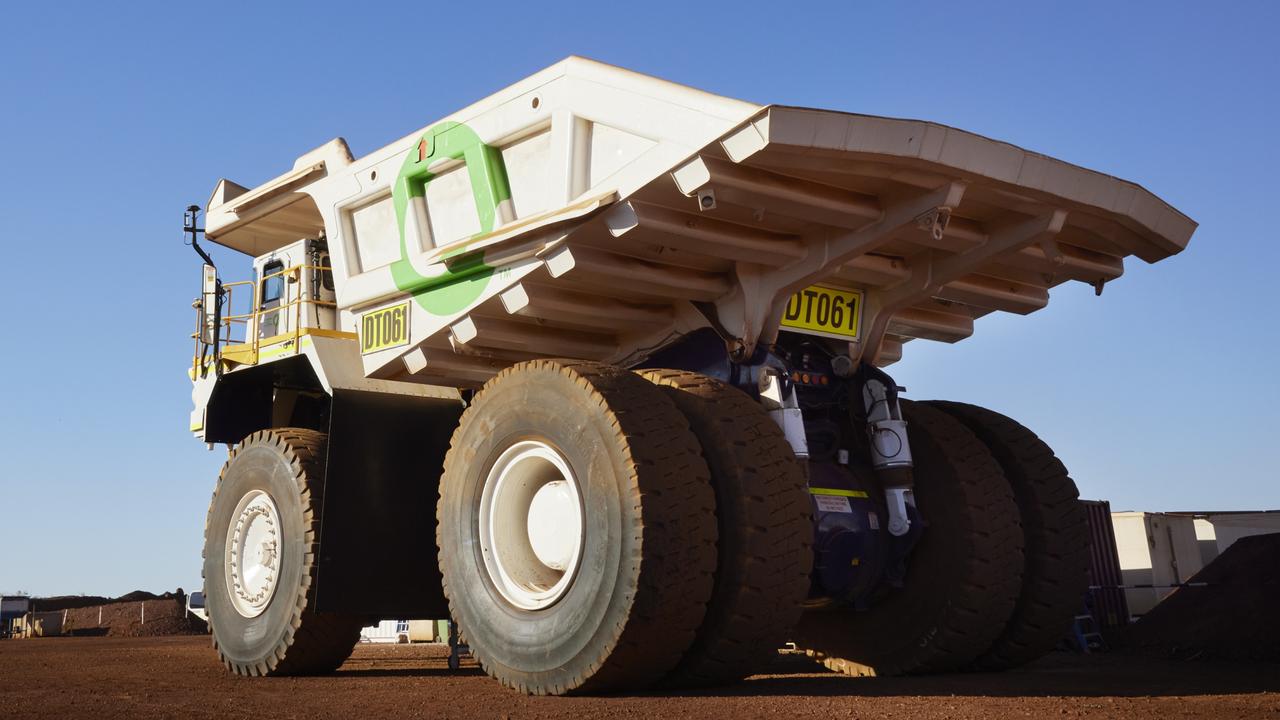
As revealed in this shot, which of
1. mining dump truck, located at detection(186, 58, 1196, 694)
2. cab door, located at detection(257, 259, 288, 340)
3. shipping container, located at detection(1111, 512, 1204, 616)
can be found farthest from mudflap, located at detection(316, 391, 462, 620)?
shipping container, located at detection(1111, 512, 1204, 616)

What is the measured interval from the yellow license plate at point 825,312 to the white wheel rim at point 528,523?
2.02m

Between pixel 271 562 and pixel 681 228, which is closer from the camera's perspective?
pixel 681 228

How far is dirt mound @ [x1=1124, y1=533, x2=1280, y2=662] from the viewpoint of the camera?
456 inches

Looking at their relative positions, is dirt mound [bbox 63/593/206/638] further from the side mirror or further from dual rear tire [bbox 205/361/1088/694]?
dual rear tire [bbox 205/361/1088/694]

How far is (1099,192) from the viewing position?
8047mm

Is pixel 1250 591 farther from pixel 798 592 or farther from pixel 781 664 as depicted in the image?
pixel 798 592

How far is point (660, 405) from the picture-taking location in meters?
7.34

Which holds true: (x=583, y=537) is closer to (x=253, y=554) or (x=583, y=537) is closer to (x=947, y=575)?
(x=947, y=575)

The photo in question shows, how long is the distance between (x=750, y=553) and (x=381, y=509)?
3.70 metres

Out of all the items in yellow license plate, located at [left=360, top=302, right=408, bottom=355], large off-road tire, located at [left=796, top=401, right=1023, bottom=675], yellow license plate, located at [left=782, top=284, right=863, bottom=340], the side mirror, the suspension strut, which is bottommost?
large off-road tire, located at [left=796, top=401, right=1023, bottom=675]

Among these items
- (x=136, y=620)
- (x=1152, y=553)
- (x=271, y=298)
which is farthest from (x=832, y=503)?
(x=136, y=620)

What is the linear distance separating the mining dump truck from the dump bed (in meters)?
0.02

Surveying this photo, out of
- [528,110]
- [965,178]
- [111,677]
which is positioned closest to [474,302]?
[528,110]

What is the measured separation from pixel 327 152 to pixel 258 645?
4.17 metres
